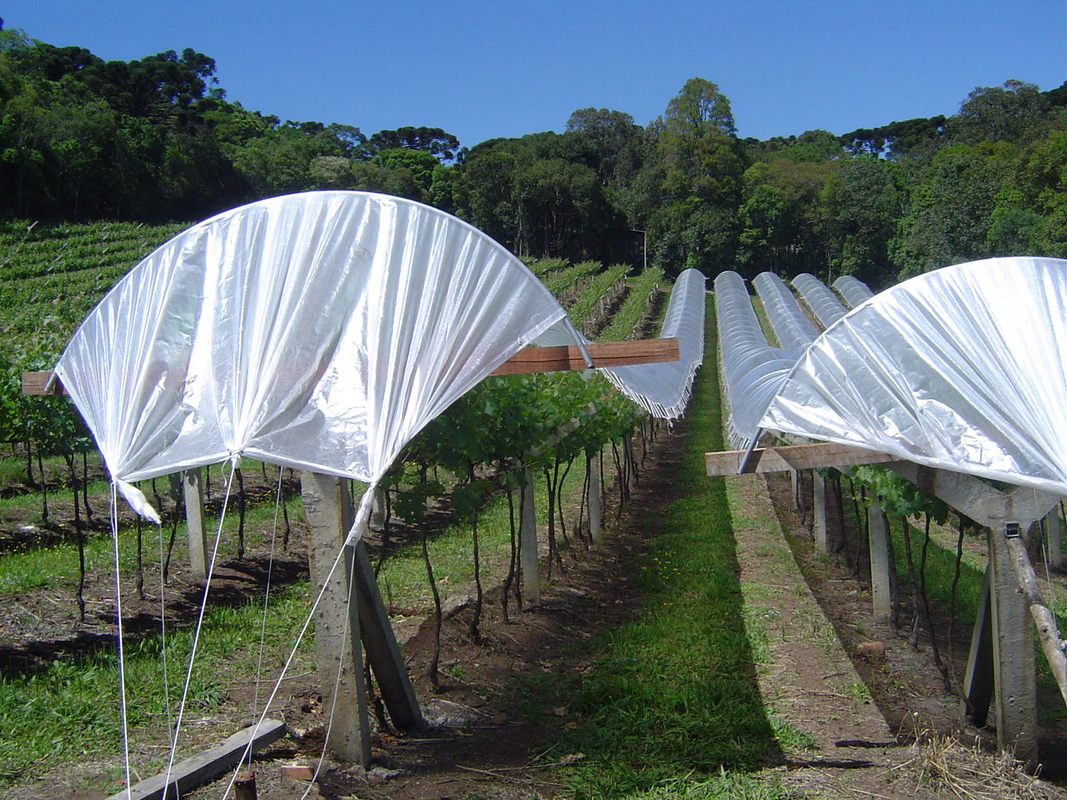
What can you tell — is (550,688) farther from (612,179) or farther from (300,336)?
(612,179)

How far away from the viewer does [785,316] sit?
22.0 meters

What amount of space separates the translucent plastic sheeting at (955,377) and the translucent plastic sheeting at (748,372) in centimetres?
29

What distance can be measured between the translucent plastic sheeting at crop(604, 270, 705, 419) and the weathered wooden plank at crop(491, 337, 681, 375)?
11.1 ft

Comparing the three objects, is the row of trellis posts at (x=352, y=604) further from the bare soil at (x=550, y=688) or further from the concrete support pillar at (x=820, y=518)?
the concrete support pillar at (x=820, y=518)

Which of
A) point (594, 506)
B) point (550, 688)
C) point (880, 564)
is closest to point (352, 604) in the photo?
point (550, 688)

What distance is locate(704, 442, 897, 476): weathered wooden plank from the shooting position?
3.96m

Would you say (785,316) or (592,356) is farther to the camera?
(785,316)

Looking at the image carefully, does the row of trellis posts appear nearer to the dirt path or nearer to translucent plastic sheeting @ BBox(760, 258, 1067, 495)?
translucent plastic sheeting @ BBox(760, 258, 1067, 495)

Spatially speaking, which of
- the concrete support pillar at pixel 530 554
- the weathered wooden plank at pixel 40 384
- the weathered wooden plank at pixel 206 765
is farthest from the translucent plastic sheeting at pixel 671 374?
the weathered wooden plank at pixel 206 765

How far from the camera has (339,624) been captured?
13.1 feet

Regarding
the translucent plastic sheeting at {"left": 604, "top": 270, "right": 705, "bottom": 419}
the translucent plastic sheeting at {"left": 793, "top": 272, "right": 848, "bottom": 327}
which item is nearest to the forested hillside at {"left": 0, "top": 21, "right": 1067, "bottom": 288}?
the translucent plastic sheeting at {"left": 793, "top": 272, "right": 848, "bottom": 327}

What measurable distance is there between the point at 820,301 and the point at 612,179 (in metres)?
35.2

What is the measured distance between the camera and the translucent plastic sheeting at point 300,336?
3.54 metres

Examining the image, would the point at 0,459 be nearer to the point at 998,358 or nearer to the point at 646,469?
the point at 646,469
